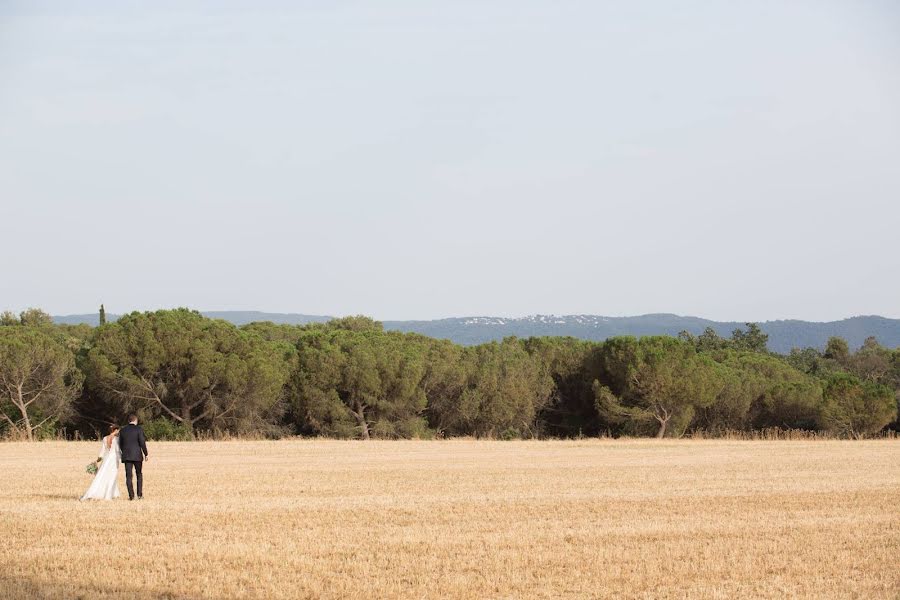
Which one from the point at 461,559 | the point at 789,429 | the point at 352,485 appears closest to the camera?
the point at 461,559

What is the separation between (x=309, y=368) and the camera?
5078 centimetres

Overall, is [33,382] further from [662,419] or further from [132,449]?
[132,449]

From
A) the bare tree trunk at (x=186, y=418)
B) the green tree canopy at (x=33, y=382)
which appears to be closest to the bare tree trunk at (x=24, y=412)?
the green tree canopy at (x=33, y=382)

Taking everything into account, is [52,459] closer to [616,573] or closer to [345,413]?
[345,413]

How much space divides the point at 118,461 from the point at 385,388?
95.2ft

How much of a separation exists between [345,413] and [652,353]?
565 inches

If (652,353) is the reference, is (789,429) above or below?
below

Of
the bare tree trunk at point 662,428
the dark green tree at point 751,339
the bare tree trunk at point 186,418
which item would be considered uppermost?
the dark green tree at point 751,339

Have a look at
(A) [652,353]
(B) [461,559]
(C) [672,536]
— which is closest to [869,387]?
(A) [652,353]

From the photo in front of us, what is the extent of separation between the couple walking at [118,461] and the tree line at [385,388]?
25.8m

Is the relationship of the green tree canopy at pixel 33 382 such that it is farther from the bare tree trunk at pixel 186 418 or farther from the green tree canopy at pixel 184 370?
the bare tree trunk at pixel 186 418

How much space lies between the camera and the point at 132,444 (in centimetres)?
2194

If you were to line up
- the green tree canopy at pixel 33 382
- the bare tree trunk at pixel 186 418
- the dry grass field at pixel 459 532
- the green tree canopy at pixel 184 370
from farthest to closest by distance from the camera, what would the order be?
the bare tree trunk at pixel 186 418, the green tree canopy at pixel 184 370, the green tree canopy at pixel 33 382, the dry grass field at pixel 459 532

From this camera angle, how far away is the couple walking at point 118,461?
857 inches
